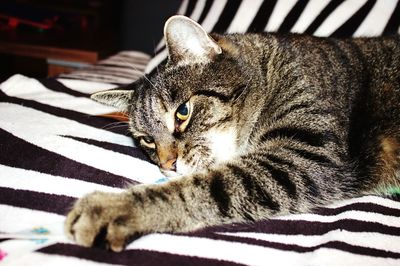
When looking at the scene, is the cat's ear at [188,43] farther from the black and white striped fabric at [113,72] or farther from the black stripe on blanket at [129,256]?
the black stripe on blanket at [129,256]

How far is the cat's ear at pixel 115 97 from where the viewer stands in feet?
4.08

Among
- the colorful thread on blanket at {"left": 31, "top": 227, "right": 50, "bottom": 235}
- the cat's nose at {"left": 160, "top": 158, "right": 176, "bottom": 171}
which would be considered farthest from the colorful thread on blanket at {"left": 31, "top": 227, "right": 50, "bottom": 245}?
the cat's nose at {"left": 160, "top": 158, "right": 176, "bottom": 171}

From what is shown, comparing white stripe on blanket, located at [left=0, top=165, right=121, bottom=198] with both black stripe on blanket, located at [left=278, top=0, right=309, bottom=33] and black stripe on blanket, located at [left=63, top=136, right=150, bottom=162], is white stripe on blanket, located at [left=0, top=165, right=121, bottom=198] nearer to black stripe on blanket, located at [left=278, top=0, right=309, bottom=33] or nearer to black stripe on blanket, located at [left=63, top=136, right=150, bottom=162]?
black stripe on blanket, located at [left=63, top=136, right=150, bottom=162]

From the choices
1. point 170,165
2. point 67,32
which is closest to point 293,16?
point 170,165

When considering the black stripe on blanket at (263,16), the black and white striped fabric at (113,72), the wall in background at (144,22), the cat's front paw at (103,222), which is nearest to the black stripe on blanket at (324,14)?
the black stripe on blanket at (263,16)

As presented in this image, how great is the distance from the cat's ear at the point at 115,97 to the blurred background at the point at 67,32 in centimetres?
123

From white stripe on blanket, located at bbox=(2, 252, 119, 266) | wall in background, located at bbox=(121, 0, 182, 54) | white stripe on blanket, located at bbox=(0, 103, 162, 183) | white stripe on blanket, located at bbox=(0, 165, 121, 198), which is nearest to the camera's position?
white stripe on blanket, located at bbox=(2, 252, 119, 266)

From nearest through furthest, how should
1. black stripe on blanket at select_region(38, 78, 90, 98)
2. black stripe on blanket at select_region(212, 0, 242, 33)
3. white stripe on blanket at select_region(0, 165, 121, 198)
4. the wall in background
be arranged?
white stripe on blanket at select_region(0, 165, 121, 198) → black stripe on blanket at select_region(38, 78, 90, 98) → black stripe on blanket at select_region(212, 0, 242, 33) → the wall in background

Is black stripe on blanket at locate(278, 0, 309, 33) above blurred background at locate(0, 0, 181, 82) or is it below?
below

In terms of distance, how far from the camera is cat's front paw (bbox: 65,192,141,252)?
0.73 metres

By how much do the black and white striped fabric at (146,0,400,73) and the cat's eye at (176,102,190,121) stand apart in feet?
2.47

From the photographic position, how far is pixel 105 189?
93 centimetres

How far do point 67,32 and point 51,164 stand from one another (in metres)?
2.37

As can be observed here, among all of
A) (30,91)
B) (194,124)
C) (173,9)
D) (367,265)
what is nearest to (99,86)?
(30,91)
